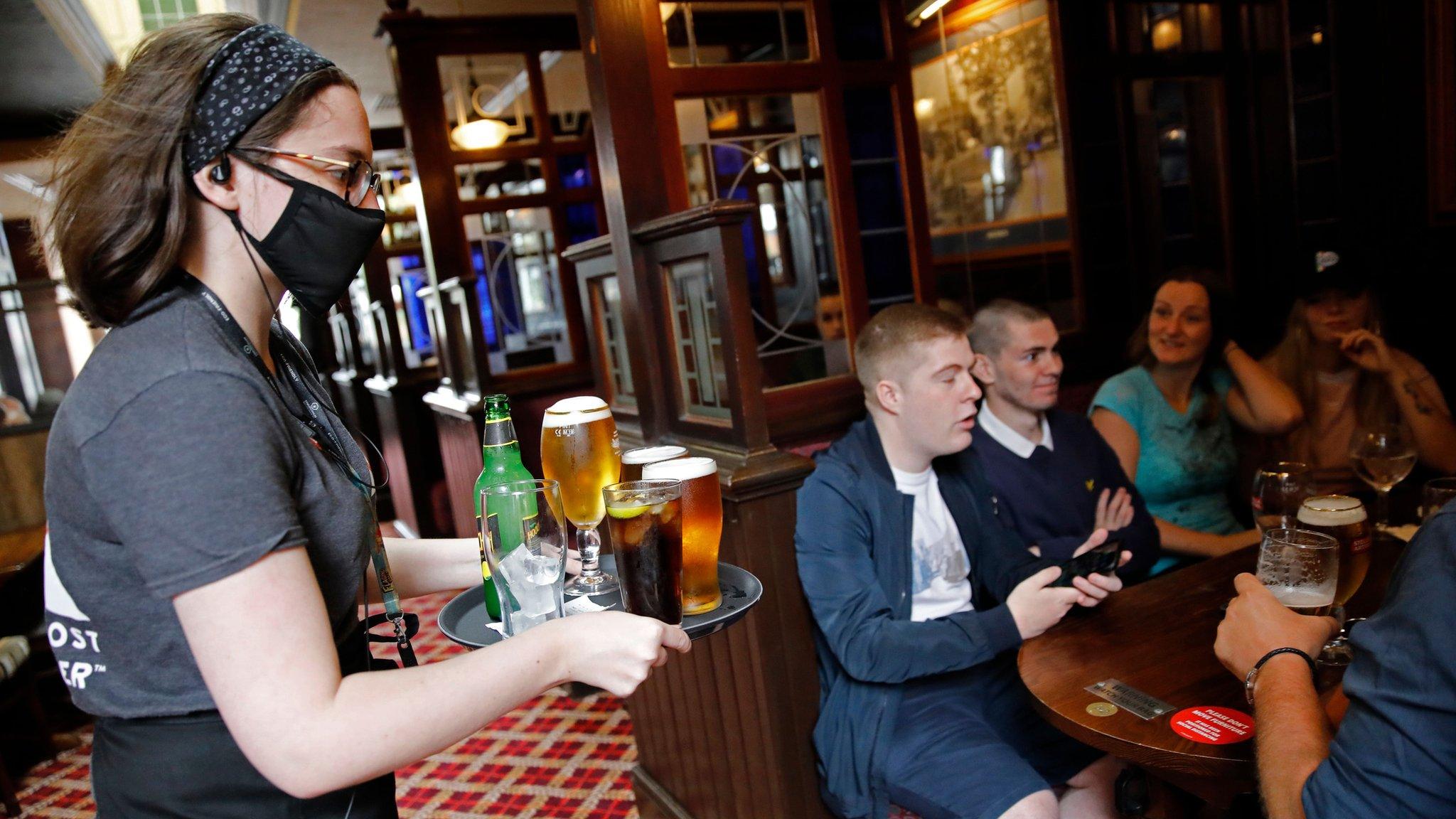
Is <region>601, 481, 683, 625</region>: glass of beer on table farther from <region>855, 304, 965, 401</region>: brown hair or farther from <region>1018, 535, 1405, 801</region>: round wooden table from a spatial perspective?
<region>855, 304, 965, 401</region>: brown hair

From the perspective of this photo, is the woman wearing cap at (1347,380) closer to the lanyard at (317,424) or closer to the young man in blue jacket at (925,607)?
the young man in blue jacket at (925,607)

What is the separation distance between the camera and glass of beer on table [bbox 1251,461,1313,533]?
1.85m

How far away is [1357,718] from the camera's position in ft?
3.33

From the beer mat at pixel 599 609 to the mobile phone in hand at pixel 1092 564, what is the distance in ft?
2.59

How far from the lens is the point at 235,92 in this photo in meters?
0.93

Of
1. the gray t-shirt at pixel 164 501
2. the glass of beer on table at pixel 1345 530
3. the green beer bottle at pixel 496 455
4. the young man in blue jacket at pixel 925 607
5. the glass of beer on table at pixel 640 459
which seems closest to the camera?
the gray t-shirt at pixel 164 501

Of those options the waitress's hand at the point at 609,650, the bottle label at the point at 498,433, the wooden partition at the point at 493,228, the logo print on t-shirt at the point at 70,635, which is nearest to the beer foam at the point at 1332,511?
the waitress's hand at the point at 609,650

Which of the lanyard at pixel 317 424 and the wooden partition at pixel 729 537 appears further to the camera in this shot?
the wooden partition at pixel 729 537

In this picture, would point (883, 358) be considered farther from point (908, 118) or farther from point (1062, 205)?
Result: point (1062, 205)

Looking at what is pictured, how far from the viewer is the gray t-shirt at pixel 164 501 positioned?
797 millimetres

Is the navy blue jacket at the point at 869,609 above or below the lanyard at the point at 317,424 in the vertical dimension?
below

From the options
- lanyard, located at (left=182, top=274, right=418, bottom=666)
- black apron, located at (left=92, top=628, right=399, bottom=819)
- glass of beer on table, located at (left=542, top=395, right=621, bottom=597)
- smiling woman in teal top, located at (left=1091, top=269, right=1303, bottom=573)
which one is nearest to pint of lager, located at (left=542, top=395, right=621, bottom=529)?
glass of beer on table, located at (left=542, top=395, right=621, bottom=597)

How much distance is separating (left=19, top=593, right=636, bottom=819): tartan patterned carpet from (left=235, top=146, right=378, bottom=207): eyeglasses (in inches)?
89.4

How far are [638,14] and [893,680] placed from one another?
1917 mm
